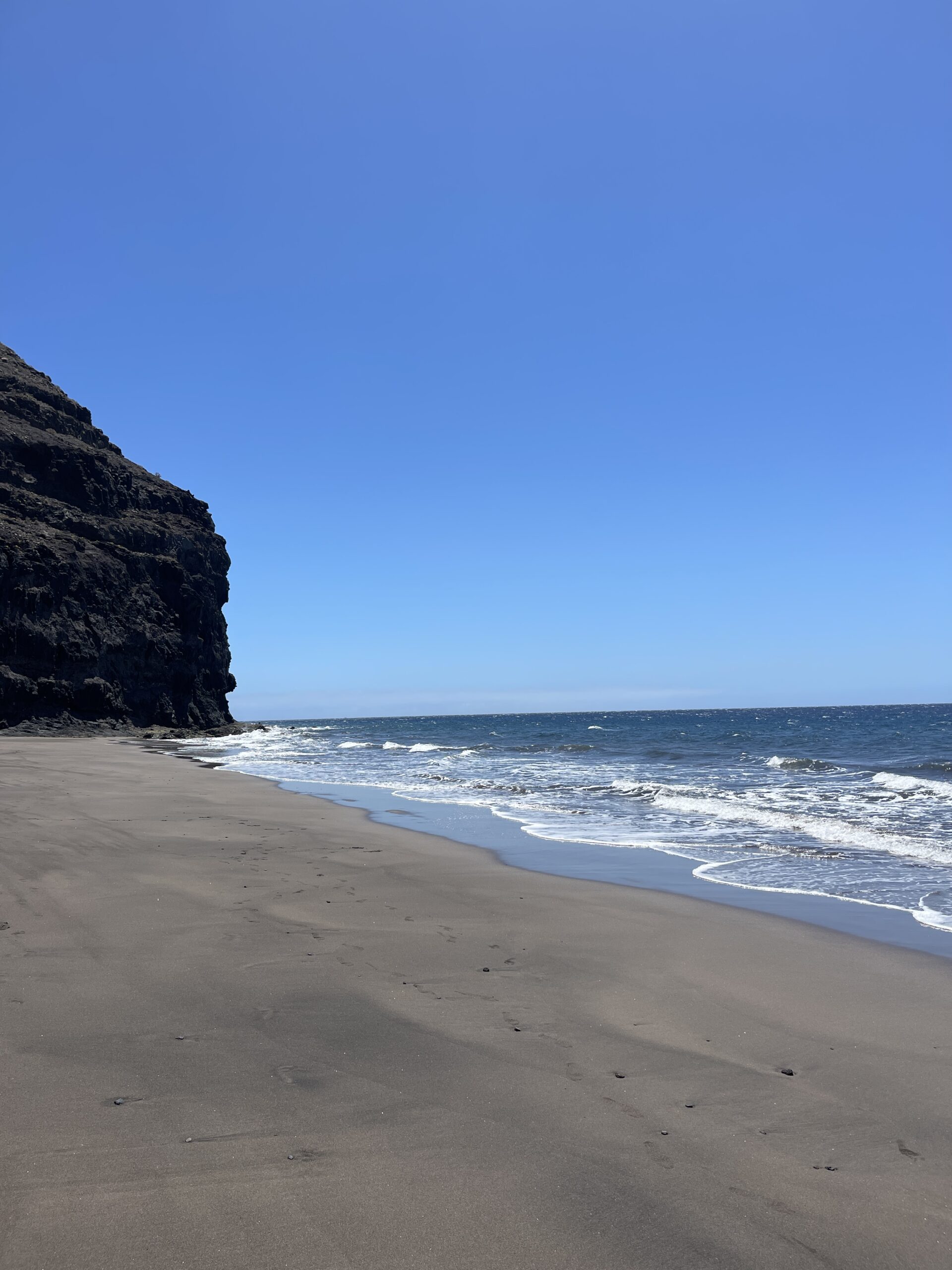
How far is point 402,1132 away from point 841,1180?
5.79ft

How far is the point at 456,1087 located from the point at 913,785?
2009 centimetres

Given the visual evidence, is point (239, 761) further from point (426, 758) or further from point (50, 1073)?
point (50, 1073)

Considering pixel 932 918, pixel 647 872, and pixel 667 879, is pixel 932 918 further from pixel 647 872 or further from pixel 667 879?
pixel 647 872

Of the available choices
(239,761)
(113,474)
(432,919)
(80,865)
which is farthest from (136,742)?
(432,919)

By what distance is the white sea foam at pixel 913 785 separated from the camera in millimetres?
18391

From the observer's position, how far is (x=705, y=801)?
55.4 feet

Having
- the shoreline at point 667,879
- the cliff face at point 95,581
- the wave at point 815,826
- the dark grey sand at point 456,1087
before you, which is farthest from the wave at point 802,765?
the cliff face at point 95,581

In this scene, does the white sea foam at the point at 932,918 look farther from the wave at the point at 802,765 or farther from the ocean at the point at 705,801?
the wave at the point at 802,765

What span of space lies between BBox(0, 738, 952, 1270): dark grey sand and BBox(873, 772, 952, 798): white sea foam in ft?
45.5

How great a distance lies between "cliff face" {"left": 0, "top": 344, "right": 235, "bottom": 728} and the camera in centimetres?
4219

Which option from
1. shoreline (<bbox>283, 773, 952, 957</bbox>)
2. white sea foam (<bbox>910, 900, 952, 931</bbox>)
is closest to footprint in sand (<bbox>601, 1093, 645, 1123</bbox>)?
shoreline (<bbox>283, 773, 952, 957</bbox>)

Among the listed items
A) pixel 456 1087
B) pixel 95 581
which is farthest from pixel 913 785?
pixel 95 581

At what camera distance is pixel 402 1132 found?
3.20 metres

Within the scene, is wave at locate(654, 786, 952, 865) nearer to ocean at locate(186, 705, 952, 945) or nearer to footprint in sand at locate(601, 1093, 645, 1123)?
ocean at locate(186, 705, 952, 945)
